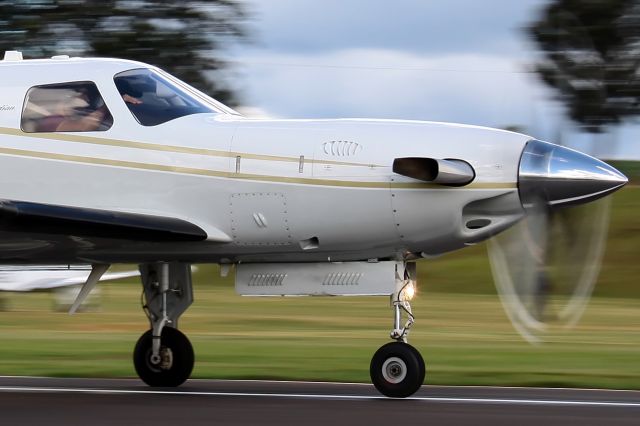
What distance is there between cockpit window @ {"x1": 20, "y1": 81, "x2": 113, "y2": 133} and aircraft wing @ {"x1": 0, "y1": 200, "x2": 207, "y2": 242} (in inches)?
30.0

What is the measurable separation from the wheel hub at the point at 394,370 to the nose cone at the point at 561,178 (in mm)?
1641

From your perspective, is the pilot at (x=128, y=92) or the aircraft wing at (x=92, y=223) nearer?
the aircraft wing at (x=92, y=223)

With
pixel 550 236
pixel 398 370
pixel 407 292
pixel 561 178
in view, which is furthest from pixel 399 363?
pixel 561 178

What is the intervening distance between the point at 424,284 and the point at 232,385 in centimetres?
3352

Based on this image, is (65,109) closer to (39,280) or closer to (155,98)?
(155,98)

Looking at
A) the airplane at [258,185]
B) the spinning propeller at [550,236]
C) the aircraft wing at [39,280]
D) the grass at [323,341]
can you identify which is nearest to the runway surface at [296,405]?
the airplane at [258,185]

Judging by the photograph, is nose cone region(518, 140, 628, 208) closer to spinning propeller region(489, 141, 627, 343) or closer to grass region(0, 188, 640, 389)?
spinning propeller region(489, 141, 627, 343)

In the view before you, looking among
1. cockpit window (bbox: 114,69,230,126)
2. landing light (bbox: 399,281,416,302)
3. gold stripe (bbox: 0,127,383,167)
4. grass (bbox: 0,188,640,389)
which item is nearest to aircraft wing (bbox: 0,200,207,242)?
gold stripe (bbox: 0,127,383,167)

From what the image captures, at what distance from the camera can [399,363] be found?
32.6ft

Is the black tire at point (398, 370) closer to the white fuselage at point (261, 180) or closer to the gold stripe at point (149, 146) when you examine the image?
the white fuselage at point (261, 180)

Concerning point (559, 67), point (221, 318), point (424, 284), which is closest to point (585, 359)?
point (221, 318)

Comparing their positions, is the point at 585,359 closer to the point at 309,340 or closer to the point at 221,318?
the point at 309,340

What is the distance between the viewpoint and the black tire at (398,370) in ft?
32.5

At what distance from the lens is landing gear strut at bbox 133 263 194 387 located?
37.8ft
